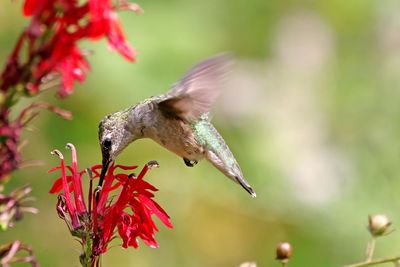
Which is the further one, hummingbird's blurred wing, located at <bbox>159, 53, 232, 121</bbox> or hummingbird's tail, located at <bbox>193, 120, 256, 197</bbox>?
hummingbird's tail, located at <bbox>193, 120, 256, 197</bbox>

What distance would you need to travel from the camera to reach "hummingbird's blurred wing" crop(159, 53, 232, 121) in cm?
193

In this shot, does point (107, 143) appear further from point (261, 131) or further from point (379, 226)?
point (261, 131)

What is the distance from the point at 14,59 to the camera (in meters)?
1.40

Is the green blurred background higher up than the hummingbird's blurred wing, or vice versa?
the green blurred background

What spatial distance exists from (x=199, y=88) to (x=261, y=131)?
1803 mm

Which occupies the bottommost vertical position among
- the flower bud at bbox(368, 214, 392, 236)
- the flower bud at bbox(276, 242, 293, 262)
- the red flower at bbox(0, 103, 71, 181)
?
the red flower at bbox(0, 103, 71, 181)

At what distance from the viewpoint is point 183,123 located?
7.83 feet

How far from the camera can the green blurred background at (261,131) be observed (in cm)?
335

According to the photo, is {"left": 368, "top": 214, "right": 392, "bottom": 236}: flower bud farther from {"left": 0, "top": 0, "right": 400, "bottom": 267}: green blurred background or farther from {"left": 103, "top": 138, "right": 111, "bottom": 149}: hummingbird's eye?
{"left": 0, "top": 0, "right": 400, "bottom": 267}: green blurred background

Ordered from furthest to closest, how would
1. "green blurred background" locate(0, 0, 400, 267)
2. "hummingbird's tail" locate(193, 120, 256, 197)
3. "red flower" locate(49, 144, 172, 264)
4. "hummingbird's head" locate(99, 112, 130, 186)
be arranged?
"green blurred background" locate(0, 0, 400, 267) → "hummingbird's tail" locate(193, 120, 256, 197) → "hummingbird's head" locate(99, 112, 130, 186) → "red flower" locate(49, 144, 172, 264)

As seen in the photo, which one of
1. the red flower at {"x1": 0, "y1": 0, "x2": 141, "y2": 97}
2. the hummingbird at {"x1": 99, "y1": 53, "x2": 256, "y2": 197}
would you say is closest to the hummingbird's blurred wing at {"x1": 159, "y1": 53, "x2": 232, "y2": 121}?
the hummingbird at {"x1": 99, "y1": 53, "x2": 256, "y2": 197}

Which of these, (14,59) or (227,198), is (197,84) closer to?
(14,59)

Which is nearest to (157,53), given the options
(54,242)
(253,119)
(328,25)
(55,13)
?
(253,119)

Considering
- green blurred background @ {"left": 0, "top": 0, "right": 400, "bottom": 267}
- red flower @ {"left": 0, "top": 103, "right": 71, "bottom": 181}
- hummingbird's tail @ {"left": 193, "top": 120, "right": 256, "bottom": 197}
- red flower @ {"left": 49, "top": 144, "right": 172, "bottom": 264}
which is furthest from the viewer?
green blurred background @ {"left": 0, "top": 0, "right": 400, "bottom": 267}
